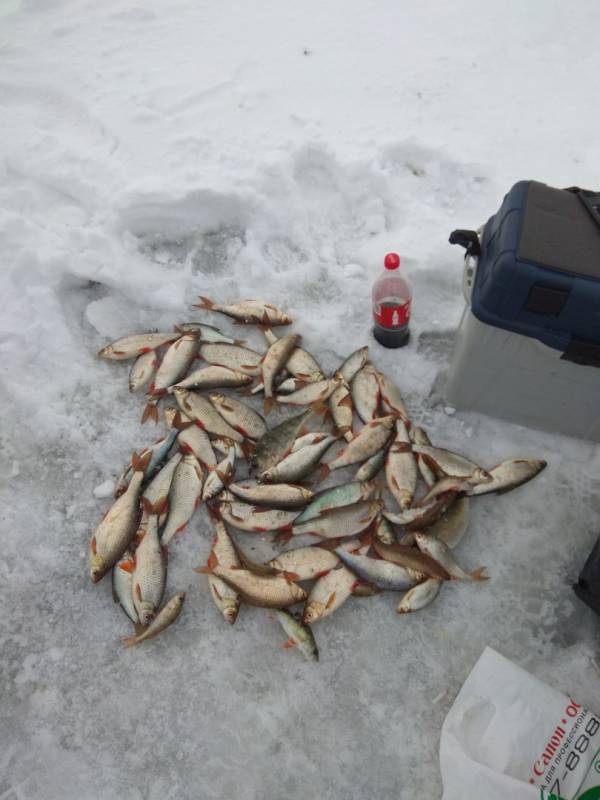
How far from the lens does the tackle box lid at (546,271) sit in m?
2.01

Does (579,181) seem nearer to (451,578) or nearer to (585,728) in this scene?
(451,578)

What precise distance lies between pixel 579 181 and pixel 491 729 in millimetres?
3201

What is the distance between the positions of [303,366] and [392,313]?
1.77 feet

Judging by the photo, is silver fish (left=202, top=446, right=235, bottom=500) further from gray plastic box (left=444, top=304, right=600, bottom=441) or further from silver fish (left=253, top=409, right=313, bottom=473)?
gray plastic box (left=444, top=304, right=600, bottom=441)

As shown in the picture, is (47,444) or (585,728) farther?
(47,444)

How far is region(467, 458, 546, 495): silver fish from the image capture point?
2648 millimetres

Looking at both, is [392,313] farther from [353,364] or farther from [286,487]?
[286,487]

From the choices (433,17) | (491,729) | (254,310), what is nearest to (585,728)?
(491,729)

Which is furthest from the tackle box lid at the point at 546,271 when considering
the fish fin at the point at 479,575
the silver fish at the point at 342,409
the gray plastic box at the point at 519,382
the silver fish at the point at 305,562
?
the silver fish at the point at 305,562

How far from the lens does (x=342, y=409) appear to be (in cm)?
293

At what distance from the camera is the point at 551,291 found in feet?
6.66

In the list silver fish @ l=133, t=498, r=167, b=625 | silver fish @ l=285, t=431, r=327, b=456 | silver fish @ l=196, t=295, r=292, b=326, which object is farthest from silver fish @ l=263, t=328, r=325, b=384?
A: silver fish @ l=133, t=498, r=167, b=625

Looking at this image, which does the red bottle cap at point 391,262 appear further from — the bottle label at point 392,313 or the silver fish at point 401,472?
the silver fish at point 401,472

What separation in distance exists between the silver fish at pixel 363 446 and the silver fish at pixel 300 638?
2.23 ft
